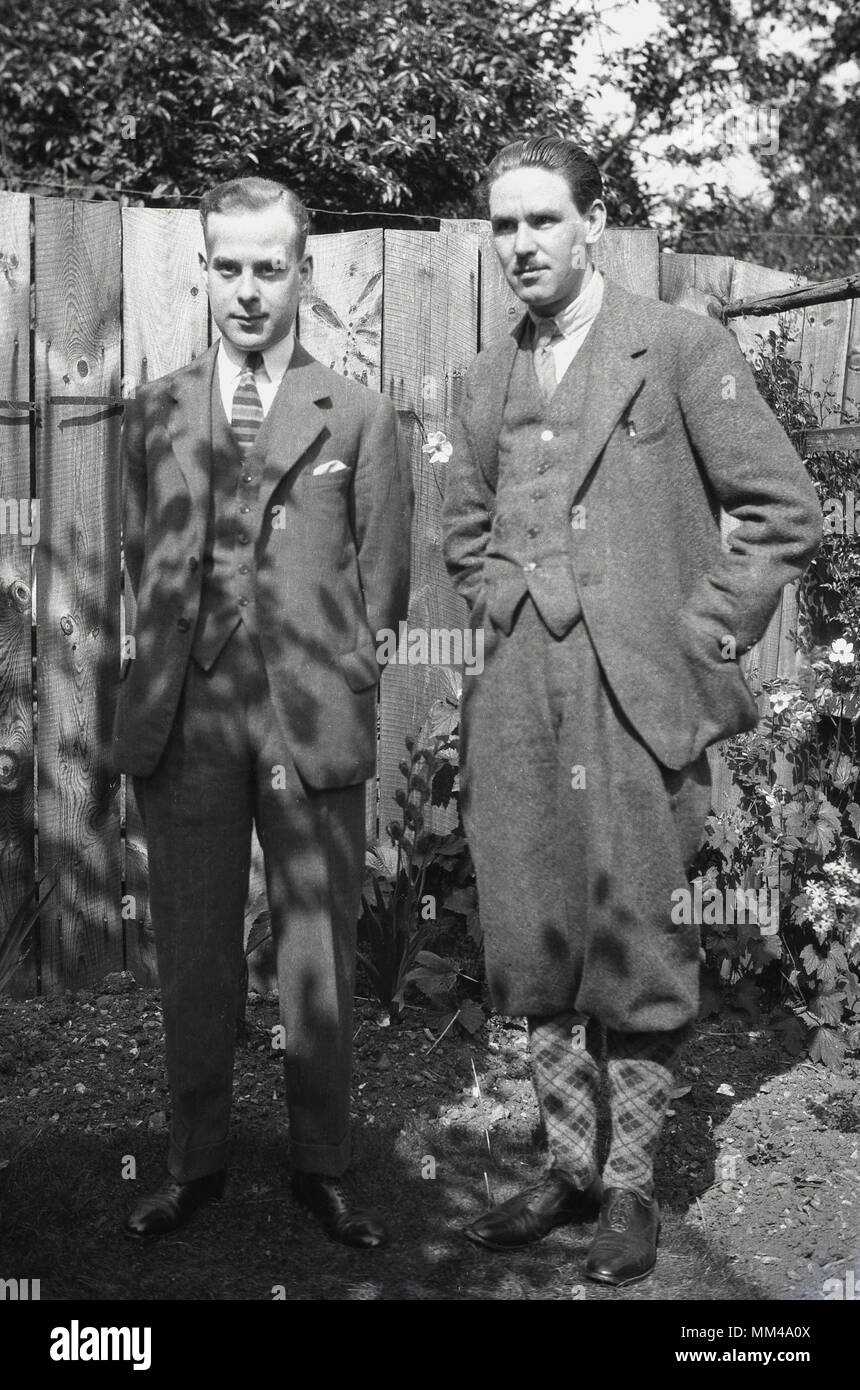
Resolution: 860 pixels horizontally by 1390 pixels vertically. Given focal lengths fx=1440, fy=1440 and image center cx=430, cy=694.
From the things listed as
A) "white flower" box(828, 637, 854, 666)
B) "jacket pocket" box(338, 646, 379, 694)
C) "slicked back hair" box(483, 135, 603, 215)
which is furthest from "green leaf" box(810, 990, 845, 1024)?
"slicked back hair" box(483, 135, 603, 215)

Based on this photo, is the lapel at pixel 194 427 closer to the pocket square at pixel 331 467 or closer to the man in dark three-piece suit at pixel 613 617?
the pocket square at pixel 331 467

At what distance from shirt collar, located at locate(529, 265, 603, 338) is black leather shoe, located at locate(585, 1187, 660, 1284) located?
5.75ft

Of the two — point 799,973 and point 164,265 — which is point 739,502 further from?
point 164,265

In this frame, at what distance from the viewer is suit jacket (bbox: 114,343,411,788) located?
2.90 metres

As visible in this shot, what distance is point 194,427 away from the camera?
2.95 m

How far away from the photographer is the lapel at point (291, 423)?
2.90 meters

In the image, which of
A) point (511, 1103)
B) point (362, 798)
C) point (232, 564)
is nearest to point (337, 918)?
point (362, 798)

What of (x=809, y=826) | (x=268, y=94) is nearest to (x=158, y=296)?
(x=809, y=826)

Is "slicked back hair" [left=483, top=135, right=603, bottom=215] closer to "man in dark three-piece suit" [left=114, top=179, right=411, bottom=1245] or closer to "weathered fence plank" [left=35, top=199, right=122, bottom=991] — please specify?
"man in dark three-piece suit" [left=114, top=179, right=411, bottom=1245]

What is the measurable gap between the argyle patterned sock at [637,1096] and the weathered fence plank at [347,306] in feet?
4.69

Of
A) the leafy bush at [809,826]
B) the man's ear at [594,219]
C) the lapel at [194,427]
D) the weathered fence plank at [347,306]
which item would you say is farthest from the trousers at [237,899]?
the leafy bush at [809,826]

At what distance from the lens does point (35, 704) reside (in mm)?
4172

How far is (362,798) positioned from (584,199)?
1292mm
